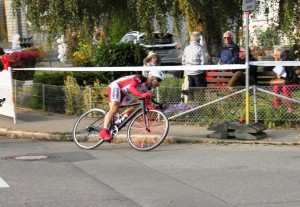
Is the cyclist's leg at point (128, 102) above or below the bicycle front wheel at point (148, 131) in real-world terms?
above

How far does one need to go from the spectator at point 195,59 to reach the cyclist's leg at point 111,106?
3.56 m

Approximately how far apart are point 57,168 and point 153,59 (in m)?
4.36

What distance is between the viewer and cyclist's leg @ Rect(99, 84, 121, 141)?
10.1 meters

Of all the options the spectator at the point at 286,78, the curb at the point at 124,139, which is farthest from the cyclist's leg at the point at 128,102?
the spectator at the point at 286,78

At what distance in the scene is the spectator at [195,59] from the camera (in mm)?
13477

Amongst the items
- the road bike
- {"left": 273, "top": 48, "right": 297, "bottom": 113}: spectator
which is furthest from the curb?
{"left": 273, "top": 48, "right": 297, "bottom": 113}: spectator

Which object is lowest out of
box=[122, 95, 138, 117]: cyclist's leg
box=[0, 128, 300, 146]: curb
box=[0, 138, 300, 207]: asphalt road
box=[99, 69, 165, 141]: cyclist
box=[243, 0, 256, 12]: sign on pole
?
box=[0, 138, 300, 207]: asphalt road

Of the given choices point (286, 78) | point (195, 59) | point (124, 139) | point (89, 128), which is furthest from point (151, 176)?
point (195, 59)

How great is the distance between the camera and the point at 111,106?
1023cm

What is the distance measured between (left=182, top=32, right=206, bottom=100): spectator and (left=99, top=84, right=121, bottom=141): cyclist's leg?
140 inches

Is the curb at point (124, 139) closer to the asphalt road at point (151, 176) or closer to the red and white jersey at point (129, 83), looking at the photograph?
the asphalt road at point (151, 176)

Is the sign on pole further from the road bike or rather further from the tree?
the road bike

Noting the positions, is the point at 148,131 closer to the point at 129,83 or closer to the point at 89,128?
the point at 129,83

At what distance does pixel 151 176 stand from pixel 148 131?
6.83 feet
